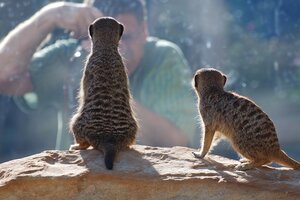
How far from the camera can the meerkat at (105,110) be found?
2.86 metres

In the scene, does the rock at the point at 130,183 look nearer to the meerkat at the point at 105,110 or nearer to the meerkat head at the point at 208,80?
the meerkat at the point at 105,110

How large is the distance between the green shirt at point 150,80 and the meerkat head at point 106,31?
4.00 feet

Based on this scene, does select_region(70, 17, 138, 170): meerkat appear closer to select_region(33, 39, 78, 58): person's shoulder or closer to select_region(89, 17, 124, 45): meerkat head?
select_region(89, 17, 124, 45): meerkat head

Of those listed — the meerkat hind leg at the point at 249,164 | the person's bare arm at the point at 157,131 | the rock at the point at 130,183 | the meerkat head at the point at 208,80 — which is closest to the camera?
the rock at the point at 130,183

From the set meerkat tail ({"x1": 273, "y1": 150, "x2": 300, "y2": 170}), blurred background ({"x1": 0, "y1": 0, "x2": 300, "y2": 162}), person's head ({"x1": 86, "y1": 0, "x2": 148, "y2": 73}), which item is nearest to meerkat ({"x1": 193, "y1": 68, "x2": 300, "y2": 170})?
meerkat tail ({"x1": 273, "y1": 150, "x2": 300, "y2": 170})

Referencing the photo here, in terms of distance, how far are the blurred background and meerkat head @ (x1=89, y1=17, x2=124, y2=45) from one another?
419 cm

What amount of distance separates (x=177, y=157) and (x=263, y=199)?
0.44 meters

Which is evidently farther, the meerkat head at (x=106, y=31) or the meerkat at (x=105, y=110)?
the meerkat head at (x=106, y=31)

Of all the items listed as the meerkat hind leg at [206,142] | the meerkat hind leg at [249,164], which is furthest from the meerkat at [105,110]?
the meerkat hind leg at [249,164]

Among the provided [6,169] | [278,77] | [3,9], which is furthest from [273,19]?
[6,169]

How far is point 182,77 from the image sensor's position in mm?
4660

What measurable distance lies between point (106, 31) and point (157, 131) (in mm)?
1405

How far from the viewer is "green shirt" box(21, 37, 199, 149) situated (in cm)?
459

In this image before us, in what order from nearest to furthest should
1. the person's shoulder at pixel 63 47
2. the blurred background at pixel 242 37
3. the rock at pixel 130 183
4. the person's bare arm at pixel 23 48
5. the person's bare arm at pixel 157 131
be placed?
the rock at pixel 130 183
the person's bare arm at pixel 157 131
the person's shoulder at pixel 63 47
the person's bare arm at pixel 23 48
the blurred background at pixel 242 37
